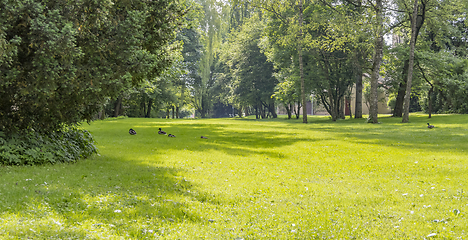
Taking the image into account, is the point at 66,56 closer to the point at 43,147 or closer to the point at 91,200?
the point at 43,147

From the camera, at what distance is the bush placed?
29.3 ft

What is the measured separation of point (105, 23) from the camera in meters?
10.1

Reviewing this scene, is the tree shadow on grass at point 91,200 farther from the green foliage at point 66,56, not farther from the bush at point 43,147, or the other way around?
the green foliage at point 66,56

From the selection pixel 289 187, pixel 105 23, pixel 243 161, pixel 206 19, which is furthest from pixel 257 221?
pixel 206 19

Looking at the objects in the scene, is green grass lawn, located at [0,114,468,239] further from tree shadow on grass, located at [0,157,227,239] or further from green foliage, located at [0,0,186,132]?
green foliage, located at [0,0,186,132]

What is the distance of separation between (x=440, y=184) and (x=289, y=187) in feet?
12.6

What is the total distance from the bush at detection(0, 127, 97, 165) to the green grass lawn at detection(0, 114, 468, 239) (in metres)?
0.48

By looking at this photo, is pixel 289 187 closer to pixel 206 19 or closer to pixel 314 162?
pixel 314 162

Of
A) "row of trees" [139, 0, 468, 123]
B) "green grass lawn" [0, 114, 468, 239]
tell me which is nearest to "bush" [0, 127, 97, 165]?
"green grass lawn" [0, 114, 468, 239]

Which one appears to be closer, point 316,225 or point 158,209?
point 316,225

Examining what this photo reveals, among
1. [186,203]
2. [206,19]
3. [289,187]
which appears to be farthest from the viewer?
[206,19]

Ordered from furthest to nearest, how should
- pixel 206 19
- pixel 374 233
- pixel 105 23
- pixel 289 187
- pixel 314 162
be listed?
1. pixel 206 19
2. pixel 314 162
3. pixel 105 23
4. pixel 289 187
5. pixel 374 233

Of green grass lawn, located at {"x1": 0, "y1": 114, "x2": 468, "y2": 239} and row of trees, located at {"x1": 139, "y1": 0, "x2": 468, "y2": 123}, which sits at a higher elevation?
row of trees, located at {"x1": 139, "y1": 0, "x2": 468, "y2": 123}

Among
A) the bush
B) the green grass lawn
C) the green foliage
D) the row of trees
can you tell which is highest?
the row of trees
